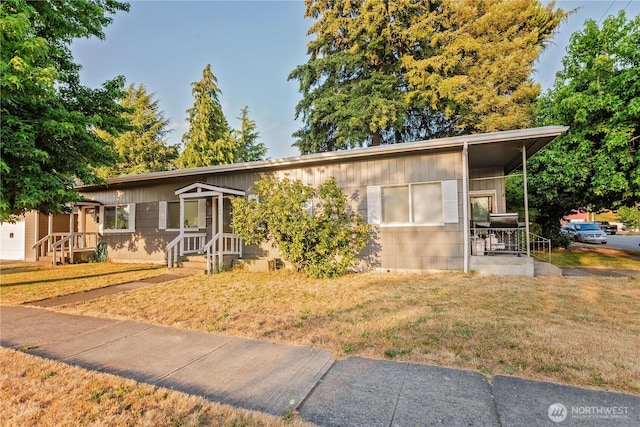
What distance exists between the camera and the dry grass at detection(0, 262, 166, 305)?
629 centimetres

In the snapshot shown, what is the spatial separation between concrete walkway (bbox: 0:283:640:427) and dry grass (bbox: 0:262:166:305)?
3.15 meters

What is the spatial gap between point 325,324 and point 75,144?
6994 millimetres

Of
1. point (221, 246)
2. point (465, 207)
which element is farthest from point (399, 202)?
point (221, 246)

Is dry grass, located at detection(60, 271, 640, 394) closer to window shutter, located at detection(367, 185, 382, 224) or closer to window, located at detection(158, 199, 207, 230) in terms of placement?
window shutter, located at detection(367, 185, 382, 224)

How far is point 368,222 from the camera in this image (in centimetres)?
844

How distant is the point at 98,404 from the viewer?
2301mm

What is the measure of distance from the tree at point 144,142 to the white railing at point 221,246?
16312 mm

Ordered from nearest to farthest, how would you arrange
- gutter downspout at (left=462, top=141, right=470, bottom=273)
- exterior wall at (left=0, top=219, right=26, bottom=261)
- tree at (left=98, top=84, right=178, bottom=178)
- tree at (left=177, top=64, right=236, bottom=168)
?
gutter downspout at (left=462, top=141, right=470, bottom=273) < exterior wall at (left=0, top=219, right=26, bottom=261) < tree at (left=177, top=64, right=236, bottom=168) < tree at (left=98, top=84, right=178, bottom=178)

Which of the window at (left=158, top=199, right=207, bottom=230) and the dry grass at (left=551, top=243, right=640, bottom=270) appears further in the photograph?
the window at (left=158, top=199, right=207, bottom=230)

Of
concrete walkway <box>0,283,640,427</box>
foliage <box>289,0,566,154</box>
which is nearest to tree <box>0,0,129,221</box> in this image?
concrete walkway <box>0,283,640,427</box>

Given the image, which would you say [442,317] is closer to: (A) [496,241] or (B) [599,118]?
(A) [496,241]

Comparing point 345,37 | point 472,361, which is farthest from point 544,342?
point 345,37

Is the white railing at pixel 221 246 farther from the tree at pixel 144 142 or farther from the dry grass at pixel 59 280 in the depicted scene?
the tree at pixel 144 142

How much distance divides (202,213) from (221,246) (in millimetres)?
2241
